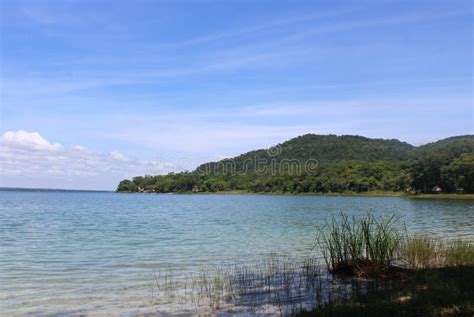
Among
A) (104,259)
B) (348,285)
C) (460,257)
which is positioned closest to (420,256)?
(460,257)

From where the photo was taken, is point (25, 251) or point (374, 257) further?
point (25, 251)

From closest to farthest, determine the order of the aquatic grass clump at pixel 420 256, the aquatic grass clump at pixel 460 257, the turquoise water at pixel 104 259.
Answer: the turquoise water at pixel 104 259
the aquatic grass clump at pixel 460 257
the aquatic grass clump at pixel 420 256

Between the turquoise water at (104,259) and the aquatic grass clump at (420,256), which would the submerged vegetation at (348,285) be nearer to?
the aquatic grass clump at (420,256)

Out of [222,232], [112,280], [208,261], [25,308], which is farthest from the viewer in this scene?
[222,232]

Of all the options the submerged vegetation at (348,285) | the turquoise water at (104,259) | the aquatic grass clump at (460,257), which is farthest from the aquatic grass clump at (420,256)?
the turquoise water at (104,259)

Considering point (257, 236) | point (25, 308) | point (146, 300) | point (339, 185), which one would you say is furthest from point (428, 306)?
point (339, 185)

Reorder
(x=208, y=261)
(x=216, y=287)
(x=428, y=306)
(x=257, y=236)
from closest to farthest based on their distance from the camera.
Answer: (x=428, y=306)
(x=216, y=287)
(x=208, y=261)
(x=257, y=236)

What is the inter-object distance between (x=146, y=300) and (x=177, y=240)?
1547cm

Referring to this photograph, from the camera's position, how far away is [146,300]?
1252 cm

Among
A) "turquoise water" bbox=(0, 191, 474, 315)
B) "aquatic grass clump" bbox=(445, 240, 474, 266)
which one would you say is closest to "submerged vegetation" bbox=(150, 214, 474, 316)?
"aquatic grass clump" bbox=(445, 240, 474, 266)

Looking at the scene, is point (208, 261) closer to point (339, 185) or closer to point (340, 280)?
point (340, 280)

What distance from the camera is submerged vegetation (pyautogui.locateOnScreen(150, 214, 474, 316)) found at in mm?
9062

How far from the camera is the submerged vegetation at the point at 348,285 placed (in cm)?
906

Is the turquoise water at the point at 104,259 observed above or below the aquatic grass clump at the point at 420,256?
below
